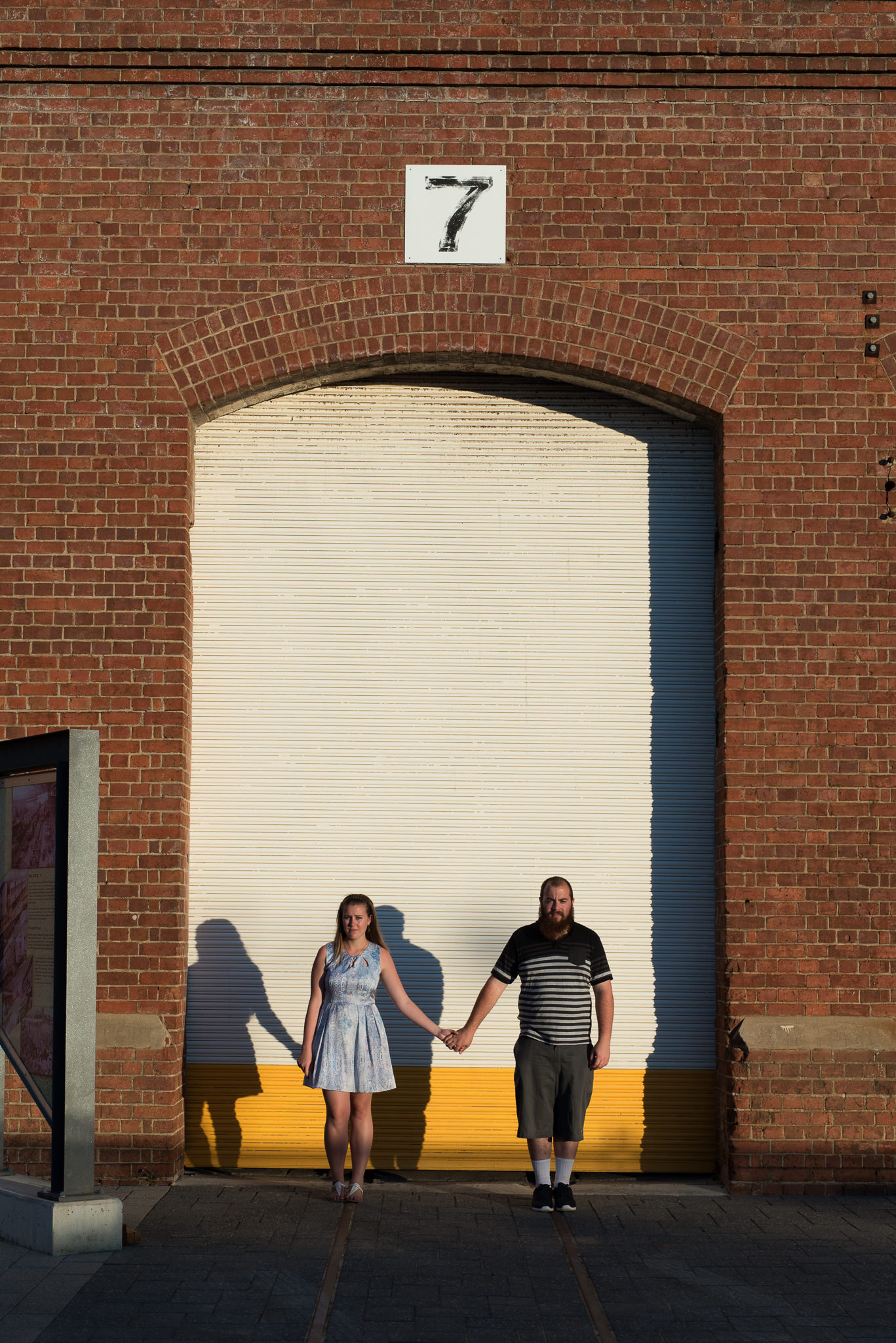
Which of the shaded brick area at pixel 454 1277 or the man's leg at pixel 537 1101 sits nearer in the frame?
the shaded brick area at pixel 454 1277

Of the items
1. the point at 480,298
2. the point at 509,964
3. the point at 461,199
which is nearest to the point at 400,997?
the point at 509,964

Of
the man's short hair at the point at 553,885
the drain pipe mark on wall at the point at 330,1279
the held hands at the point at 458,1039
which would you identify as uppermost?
the man's short hair at the point at 553,885

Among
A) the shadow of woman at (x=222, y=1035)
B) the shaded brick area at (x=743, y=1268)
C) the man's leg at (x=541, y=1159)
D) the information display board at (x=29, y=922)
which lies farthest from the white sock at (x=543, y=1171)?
the information display board at (x=29, y=922)

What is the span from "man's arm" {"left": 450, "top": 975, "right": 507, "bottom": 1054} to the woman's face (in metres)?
0.78

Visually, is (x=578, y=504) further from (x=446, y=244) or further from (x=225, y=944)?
(x=225, y=944)

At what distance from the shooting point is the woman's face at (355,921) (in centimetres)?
758

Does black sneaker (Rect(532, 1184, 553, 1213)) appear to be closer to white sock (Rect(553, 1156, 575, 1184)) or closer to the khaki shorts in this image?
white sock (Rect(553, 1156, 575, 1184))

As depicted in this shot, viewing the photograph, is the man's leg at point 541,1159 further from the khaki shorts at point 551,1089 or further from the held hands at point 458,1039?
the held hands at point 458,1039

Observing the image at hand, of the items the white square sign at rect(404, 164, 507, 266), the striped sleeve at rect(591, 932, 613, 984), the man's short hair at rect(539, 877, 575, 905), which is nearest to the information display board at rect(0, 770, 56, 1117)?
the man's short hair at rect(539, 877, 575, 905)

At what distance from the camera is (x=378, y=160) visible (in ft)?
28.3

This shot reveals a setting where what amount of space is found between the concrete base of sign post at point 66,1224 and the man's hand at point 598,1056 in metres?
2.68

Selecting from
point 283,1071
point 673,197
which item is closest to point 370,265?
point 673,197

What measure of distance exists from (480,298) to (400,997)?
4322mm

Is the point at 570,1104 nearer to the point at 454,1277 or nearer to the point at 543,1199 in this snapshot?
the point at 543,1199
